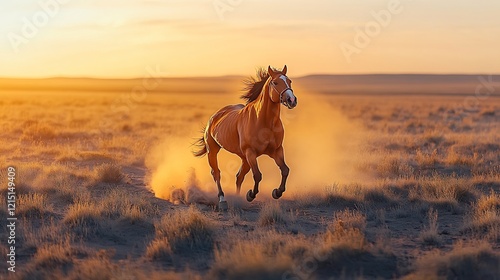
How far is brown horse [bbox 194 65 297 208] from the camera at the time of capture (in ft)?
35.6

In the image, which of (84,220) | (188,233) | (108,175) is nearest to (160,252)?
(188,233)

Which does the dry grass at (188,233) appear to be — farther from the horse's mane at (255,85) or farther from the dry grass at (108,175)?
the dry grass at (108,175)

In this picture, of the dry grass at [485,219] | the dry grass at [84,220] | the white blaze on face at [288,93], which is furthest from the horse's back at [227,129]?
the dry grass at [485,219]

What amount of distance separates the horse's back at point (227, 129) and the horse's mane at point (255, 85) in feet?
1.19

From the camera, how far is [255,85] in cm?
1226

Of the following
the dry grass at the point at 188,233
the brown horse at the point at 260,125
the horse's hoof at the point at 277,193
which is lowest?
the dry grass at the point at 188,233

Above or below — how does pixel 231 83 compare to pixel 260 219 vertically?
above

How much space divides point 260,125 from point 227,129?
4.44ft

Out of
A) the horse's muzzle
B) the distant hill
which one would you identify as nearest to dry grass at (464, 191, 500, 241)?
the horse's muzzle

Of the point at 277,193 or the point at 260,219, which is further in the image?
the point at 277,193

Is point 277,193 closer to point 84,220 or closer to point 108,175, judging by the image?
point 84,220

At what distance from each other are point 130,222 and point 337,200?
13.0 ft

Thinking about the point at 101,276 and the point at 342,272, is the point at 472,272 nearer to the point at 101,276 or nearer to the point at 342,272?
the point at 342,272

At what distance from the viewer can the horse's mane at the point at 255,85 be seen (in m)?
12.2
